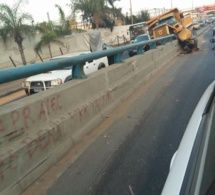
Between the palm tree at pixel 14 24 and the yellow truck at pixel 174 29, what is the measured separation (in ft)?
34.4

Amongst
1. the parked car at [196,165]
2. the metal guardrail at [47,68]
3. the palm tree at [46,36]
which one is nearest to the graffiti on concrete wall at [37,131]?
the metal guardrail at [47,68]

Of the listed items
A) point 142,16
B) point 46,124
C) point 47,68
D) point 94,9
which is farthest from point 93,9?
point 46,124

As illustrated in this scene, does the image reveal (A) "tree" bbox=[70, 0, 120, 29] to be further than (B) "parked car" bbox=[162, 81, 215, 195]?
Yes

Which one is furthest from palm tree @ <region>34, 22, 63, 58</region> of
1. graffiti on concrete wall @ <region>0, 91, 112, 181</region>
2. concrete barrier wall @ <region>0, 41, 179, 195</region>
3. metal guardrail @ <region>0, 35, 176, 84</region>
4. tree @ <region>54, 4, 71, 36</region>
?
graffiti on concrete wall @ <region>0, 91, 112, 181</region>

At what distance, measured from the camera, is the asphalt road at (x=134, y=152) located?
9.88 ft

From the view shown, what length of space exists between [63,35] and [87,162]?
2648 centimetres

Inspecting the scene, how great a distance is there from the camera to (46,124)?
354 cm

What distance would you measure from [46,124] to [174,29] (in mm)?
17110

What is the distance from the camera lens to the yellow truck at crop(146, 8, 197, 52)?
57.8ft

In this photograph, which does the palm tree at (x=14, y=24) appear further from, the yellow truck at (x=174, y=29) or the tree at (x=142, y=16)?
the tree at (x=142, y=16)

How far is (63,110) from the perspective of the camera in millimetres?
3965

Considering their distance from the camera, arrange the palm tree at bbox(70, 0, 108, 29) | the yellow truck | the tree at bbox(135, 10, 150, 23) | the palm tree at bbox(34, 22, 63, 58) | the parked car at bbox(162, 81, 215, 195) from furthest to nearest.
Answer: the tree at bbox(135, 10, 150, 23) → the palm tree at bbox(70, 0, 108, 29) → the palm tree at bbox(34, 22, 63, 58) → the yellow truck → the parked car at bbox(162, 81, 215, 195)

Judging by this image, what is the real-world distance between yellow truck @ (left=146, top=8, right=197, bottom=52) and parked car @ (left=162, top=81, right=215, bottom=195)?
55.2 ft

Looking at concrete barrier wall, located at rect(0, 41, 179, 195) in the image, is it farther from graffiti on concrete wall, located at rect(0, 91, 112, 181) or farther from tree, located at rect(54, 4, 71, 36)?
tree, located at rect(54, 4, 71, 36)
